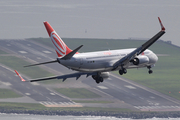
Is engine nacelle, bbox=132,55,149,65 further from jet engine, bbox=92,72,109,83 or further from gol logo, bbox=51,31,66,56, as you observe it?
gol logo, bbox=51,31,66,56

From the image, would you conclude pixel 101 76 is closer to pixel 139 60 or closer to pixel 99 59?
pixel 99 59

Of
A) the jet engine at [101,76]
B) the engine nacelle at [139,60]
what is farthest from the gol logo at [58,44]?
the engine nacelle at [139,60]

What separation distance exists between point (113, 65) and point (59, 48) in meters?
15.3

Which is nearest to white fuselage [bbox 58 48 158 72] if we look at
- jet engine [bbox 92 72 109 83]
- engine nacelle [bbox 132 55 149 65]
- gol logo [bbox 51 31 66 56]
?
engine nacelle [bbox 132 55 149 65]

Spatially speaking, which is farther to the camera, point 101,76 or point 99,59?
point 101,76

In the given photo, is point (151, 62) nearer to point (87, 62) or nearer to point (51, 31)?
point (87, 62)

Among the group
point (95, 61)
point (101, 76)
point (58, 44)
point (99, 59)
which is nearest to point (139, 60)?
point (99, 59)

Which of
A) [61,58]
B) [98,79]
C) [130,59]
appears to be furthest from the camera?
[98,79]

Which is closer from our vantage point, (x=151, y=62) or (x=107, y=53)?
(x=107, y=53)

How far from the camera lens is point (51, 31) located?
102500mm

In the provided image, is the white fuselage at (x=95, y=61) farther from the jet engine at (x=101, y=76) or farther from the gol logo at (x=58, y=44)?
the jet engine at (x=101, y=76)

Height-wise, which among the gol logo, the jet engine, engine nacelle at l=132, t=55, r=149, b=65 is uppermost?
the gol logo

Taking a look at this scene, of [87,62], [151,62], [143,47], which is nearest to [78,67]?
[87,62]

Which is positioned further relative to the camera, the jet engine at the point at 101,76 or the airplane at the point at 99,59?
the jet engine at the point at 101,76
